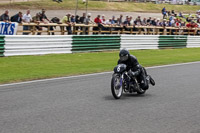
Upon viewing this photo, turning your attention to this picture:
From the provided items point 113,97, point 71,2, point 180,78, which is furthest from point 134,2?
point 113,97

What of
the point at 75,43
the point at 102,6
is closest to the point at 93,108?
the point at 75,43

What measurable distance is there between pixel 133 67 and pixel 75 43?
11596 millimetres

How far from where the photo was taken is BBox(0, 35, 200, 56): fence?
60.2 ft

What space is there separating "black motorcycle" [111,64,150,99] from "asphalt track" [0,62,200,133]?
0.58 feet

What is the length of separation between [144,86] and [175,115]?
251cm

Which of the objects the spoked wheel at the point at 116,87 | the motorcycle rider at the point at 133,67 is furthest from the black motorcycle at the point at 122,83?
the motorcycle rider at the point at 133,67

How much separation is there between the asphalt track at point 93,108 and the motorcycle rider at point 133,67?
38 centimetres

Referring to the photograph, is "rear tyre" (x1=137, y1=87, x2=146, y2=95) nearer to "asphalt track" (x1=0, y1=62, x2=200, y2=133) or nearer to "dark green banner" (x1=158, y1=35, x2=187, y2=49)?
"asphalt track" (x1=0, y1=62, x2=200, y2=133)

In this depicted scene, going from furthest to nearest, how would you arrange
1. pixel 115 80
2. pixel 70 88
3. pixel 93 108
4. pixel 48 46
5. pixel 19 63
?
1. pixel 48 46
2. pixel 19 63
3. pixel 70 88
4. pixel 115 80
5. pixel 93 108

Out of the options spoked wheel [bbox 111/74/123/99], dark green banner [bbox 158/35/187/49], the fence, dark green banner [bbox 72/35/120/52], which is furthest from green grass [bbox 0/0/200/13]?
spoked wheel [bbox 111/74/123/99]

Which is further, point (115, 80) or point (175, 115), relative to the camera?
point (115, 80)

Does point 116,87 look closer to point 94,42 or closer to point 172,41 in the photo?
point 94,42

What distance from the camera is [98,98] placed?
9.60 m

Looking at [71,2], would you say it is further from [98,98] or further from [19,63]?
[98,98]
